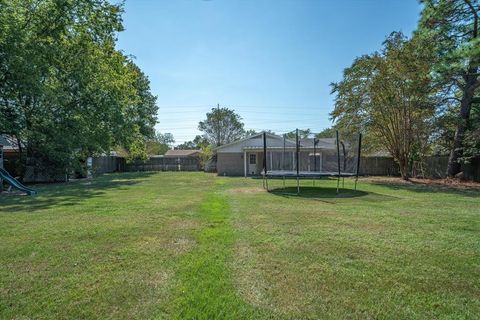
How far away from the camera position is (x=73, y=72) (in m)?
15.5

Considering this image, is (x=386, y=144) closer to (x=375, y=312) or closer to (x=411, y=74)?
(x=411, y=74)

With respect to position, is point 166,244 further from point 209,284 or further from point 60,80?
point 60,80

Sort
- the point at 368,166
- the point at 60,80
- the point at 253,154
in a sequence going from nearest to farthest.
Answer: the point at 60,80 → the point at 368,166 → the point at 253,154

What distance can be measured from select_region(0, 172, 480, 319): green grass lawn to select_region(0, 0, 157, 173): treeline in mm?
9502

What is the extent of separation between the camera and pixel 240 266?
11.5 ft

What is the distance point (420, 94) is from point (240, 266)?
49.1ft

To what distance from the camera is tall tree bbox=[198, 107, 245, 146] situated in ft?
181

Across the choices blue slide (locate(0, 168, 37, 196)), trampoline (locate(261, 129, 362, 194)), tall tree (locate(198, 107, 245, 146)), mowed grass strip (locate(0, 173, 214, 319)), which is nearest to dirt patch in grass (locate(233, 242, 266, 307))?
mowed grass strip (locate(0, 173, 214, 319))

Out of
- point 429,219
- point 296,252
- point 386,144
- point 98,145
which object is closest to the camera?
point 296,252

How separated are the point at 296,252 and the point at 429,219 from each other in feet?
12.7

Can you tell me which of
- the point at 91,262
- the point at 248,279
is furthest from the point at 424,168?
the point at 91,262

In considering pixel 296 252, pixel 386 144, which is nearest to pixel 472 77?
pixel 386 144

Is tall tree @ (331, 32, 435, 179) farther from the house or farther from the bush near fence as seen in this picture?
the house

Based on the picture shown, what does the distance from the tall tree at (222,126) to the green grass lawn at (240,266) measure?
49488mm
